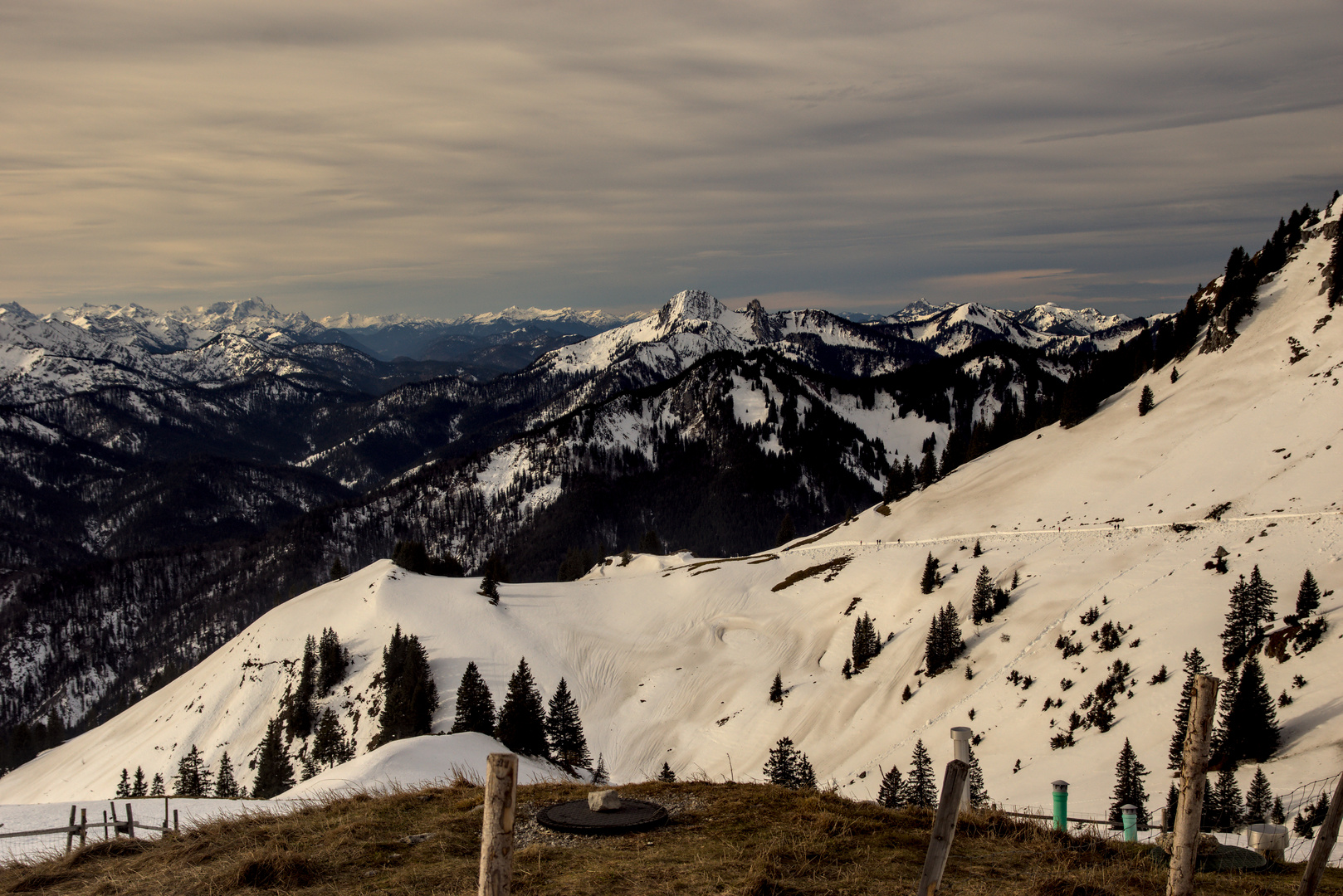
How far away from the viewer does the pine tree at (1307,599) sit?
41.2m

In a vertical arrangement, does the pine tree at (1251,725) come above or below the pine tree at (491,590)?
above

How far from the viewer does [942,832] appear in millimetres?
7469

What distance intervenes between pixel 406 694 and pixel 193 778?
61.4 ft

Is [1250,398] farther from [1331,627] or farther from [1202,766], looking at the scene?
[1202,766]

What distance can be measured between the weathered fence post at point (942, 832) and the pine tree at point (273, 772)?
66.3 metres

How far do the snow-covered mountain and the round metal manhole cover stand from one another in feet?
64.6

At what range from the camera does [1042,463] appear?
10100 centimetres

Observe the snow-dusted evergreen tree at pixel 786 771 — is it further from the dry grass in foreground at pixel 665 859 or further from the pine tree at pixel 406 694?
the pine tree at pixel 406 694

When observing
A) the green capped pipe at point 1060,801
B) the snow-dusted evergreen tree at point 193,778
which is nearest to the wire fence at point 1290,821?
the green capped pipe at point 1060,801

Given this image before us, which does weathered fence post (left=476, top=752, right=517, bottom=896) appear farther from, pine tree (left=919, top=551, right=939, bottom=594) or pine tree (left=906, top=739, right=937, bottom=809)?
pine tree (left=919, top=551, right=939, bottom=594)

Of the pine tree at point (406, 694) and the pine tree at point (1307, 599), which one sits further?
the pine tree at point (406, 694)

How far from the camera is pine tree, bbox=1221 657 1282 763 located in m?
32.7

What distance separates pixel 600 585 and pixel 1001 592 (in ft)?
172

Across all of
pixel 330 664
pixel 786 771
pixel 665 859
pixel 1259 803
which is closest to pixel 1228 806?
pixel 1259 803
